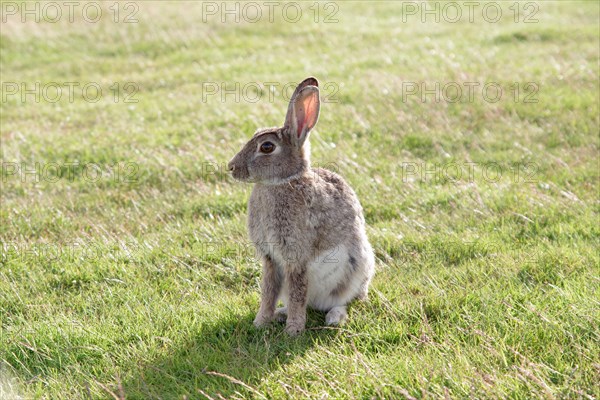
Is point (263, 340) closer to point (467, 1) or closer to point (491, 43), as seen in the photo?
point (491, 43)

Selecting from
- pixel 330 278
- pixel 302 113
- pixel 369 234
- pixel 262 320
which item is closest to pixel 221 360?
pixel 262 320

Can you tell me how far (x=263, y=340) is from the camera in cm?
522

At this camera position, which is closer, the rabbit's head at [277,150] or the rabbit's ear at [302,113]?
the rabbit's ear at [302,113]

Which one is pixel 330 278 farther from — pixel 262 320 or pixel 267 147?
pixel 267 147

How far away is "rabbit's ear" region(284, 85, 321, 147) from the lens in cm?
509

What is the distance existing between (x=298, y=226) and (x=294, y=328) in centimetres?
78

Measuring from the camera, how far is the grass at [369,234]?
4727 mm

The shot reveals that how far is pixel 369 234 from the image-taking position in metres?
7.00

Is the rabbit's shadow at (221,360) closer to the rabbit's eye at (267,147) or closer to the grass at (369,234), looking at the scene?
the grass at (369,234)

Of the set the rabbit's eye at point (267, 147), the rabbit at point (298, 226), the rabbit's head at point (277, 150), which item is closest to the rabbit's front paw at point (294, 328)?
the rabbit at point (298, 226)

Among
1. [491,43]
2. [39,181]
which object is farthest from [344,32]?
[39,181]

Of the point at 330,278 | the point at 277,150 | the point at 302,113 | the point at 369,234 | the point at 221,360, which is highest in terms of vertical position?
the point at 302,113

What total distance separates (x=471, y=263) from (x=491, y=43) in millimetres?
12048

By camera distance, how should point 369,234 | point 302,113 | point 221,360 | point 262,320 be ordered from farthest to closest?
point 369,234, point 262,320, point 302,113, point 221,360
